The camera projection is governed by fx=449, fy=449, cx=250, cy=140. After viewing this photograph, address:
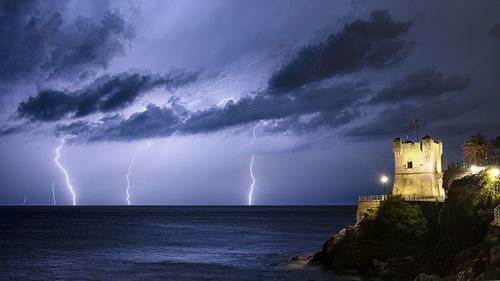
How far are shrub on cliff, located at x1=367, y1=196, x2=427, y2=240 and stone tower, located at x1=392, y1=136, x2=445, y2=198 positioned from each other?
31.5ft

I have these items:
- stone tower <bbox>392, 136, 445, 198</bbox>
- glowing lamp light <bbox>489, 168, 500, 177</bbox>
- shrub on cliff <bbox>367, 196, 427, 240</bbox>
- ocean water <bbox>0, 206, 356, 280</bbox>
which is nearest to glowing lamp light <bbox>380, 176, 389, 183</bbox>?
stone tower <bbox>392, 136, 445, 198</bbox>

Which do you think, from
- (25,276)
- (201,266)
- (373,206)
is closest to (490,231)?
(373,206)

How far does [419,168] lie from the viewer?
56.8 meters

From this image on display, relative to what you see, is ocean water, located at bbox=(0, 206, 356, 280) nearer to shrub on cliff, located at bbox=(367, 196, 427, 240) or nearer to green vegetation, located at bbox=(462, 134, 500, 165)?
shrub on cliff, located at bbox=(367, 196, 427, 240)

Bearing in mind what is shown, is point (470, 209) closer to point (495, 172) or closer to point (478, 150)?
point (495, 172)

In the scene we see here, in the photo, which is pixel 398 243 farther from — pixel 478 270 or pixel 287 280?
pixel 478 270

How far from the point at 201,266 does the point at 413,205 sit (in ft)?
79.4

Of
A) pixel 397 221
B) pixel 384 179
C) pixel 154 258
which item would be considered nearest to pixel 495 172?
pixel 397 221

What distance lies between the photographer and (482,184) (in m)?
37.4

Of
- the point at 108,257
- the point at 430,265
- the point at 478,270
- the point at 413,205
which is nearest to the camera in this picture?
the point at 478,270

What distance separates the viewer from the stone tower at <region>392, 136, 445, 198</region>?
5616cm

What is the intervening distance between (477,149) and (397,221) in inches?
846

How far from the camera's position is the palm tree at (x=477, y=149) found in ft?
193

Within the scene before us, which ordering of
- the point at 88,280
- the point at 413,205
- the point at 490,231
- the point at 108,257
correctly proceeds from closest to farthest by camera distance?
the point at 490,231 → the point at 88,280 → the point at 413,205 → the point at 108,257
